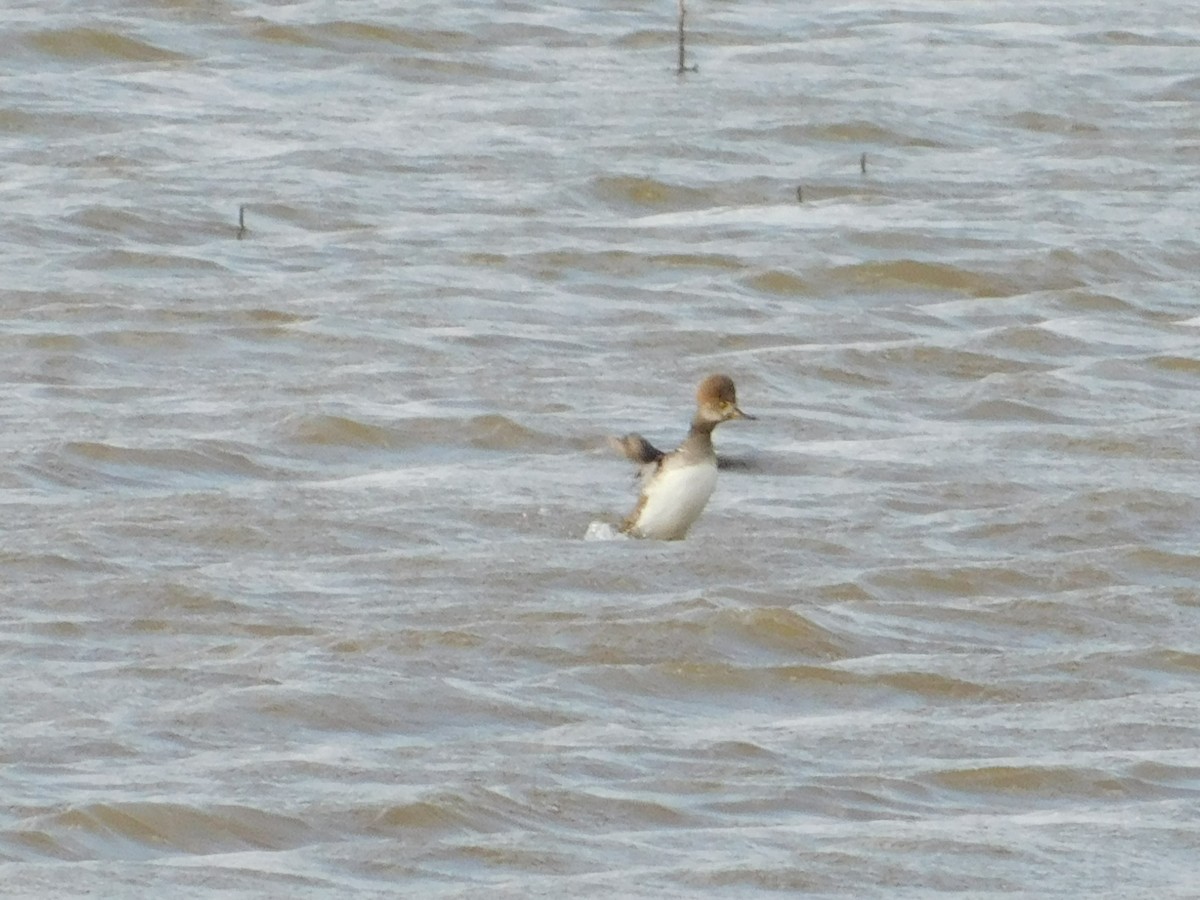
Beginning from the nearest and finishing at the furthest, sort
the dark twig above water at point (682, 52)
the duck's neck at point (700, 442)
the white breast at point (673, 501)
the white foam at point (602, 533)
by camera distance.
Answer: the white foam at point (602, 533), the white breast at point (673, 501), the duck's neck at point (700, 442), the dark twig above water at point (682, 52)

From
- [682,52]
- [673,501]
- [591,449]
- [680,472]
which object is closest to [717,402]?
[680,472]

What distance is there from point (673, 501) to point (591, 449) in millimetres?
1125

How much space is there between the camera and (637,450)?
9.52 meters

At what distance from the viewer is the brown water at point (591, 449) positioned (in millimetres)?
6590

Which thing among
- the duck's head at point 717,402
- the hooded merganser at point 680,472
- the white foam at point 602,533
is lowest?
the white foam at point 602,533

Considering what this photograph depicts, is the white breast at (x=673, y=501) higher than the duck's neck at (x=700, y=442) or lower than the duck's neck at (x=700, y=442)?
lower

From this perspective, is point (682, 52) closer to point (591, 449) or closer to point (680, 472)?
point (591, 449)

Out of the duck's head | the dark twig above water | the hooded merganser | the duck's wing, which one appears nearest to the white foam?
the hooded merganser

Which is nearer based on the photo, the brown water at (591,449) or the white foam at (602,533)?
the brown water at (591,449)

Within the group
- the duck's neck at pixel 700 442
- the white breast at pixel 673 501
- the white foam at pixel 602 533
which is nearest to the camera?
the white foam at pixel 602 533

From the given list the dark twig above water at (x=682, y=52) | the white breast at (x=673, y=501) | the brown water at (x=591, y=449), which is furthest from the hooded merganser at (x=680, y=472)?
the dark twig above water at (x=682, y=52)

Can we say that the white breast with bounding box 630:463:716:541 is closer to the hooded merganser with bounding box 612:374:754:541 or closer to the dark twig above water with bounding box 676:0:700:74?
the hooded merganser with bounding box 612:374:754:541

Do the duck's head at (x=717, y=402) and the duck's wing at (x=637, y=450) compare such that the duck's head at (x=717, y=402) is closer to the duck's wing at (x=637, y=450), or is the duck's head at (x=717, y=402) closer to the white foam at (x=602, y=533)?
the duck's wing at (x=637, y=450)

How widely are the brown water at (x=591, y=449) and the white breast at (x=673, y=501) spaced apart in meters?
0.17
